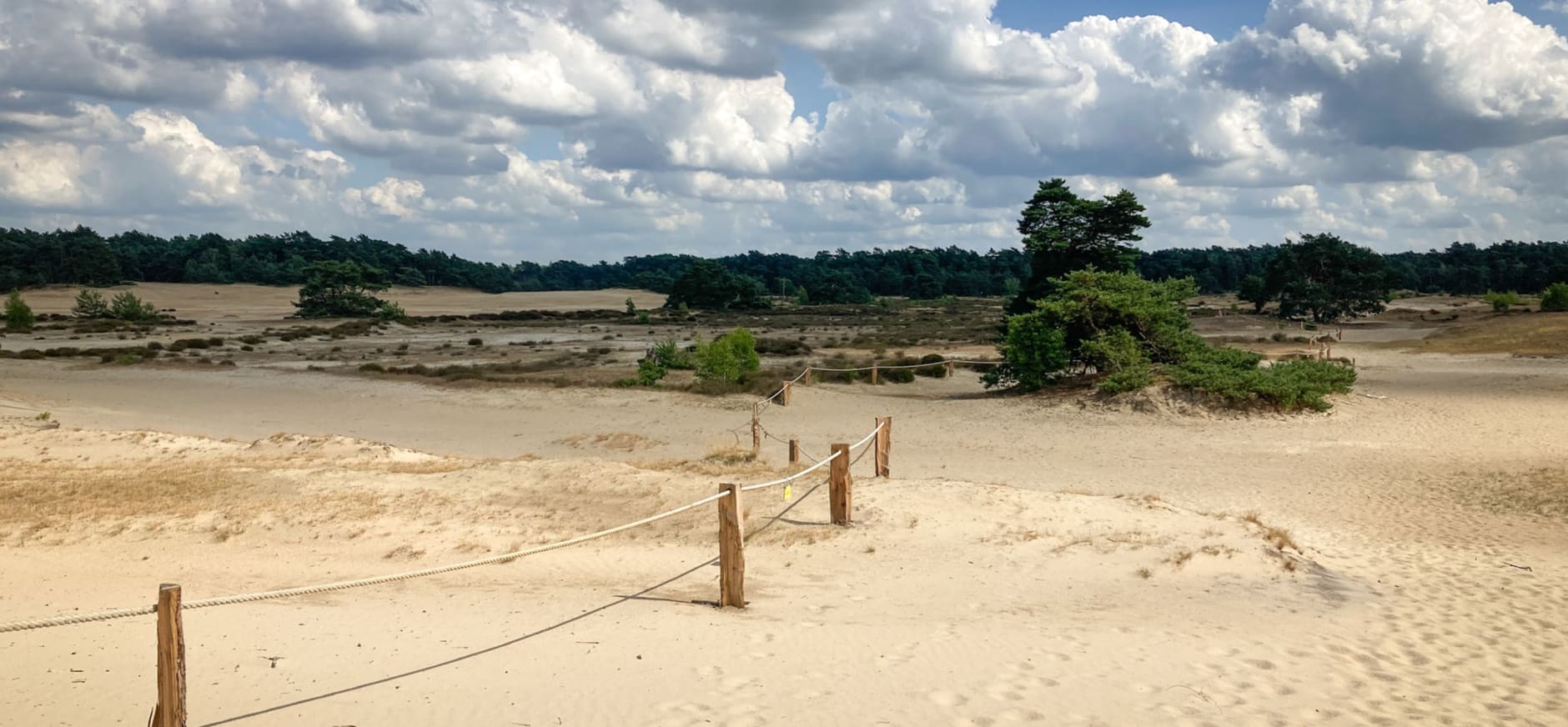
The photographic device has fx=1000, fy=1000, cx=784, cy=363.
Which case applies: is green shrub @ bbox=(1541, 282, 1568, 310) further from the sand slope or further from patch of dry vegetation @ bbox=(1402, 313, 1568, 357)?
the sand slope

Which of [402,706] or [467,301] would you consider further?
[467,301]

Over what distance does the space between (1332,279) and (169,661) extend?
7705 cm

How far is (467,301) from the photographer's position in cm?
12444

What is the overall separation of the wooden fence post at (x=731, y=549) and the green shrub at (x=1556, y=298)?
6889 centimetres

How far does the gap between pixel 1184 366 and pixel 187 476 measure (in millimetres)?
20826

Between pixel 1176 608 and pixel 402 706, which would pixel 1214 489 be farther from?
pixel 402 706

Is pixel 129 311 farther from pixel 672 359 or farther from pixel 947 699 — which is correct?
pixel 947 699

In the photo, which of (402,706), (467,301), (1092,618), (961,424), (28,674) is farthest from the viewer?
(467,301)

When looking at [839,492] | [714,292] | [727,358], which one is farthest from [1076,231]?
[714,292]

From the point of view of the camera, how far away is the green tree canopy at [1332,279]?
68938mm

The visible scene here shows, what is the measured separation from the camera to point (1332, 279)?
69688 mm

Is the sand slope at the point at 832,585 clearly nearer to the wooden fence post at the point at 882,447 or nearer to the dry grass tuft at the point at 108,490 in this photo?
the dry grass tuft at the point at 108,490

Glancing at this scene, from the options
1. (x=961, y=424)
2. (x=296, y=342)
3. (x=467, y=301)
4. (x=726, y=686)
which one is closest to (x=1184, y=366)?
(x=961, y=424)

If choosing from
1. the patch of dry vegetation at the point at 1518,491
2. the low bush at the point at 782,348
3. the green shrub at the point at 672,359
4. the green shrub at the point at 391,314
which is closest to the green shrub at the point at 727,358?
the green shrub at the point at 672,359
